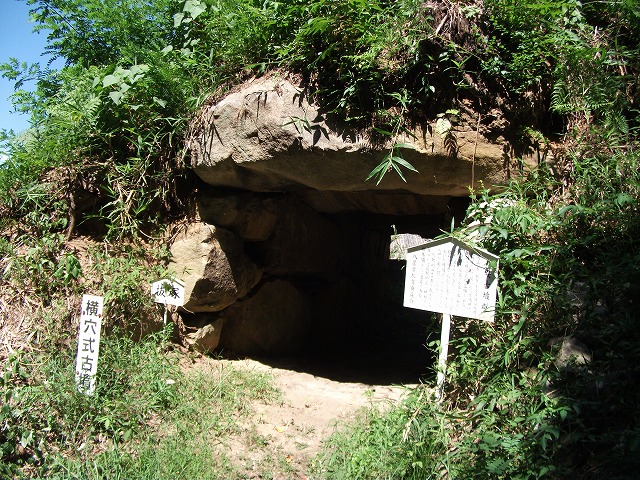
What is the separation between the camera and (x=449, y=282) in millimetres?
3162

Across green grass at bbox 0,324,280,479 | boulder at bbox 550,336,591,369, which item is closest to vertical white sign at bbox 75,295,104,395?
green grass at bbox 0,324,280,479

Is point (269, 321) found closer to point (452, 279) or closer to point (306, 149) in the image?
point (306, 149)

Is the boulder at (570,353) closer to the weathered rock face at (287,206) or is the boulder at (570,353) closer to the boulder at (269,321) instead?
the weathered rock face at (287,206)

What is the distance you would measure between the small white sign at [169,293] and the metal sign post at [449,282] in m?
2.01

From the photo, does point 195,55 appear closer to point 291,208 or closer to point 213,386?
point 291,208

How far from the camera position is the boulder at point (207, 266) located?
178 inches

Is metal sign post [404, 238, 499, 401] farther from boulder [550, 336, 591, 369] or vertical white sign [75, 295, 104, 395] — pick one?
vertical white sign [75, 295, 104, 395]

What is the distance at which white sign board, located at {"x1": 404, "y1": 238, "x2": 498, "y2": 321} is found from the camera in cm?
304

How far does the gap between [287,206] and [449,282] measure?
2664mm

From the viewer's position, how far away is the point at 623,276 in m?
2.79

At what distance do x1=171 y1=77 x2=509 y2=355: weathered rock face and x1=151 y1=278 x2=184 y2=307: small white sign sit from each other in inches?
10.4

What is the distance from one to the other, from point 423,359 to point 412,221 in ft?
5.95

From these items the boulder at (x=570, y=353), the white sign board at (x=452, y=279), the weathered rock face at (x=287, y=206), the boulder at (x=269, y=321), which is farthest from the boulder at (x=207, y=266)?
the boulder at (x=570, y=353)

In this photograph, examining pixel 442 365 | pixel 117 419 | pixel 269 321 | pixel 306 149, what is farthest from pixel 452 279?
pixel 269 321
